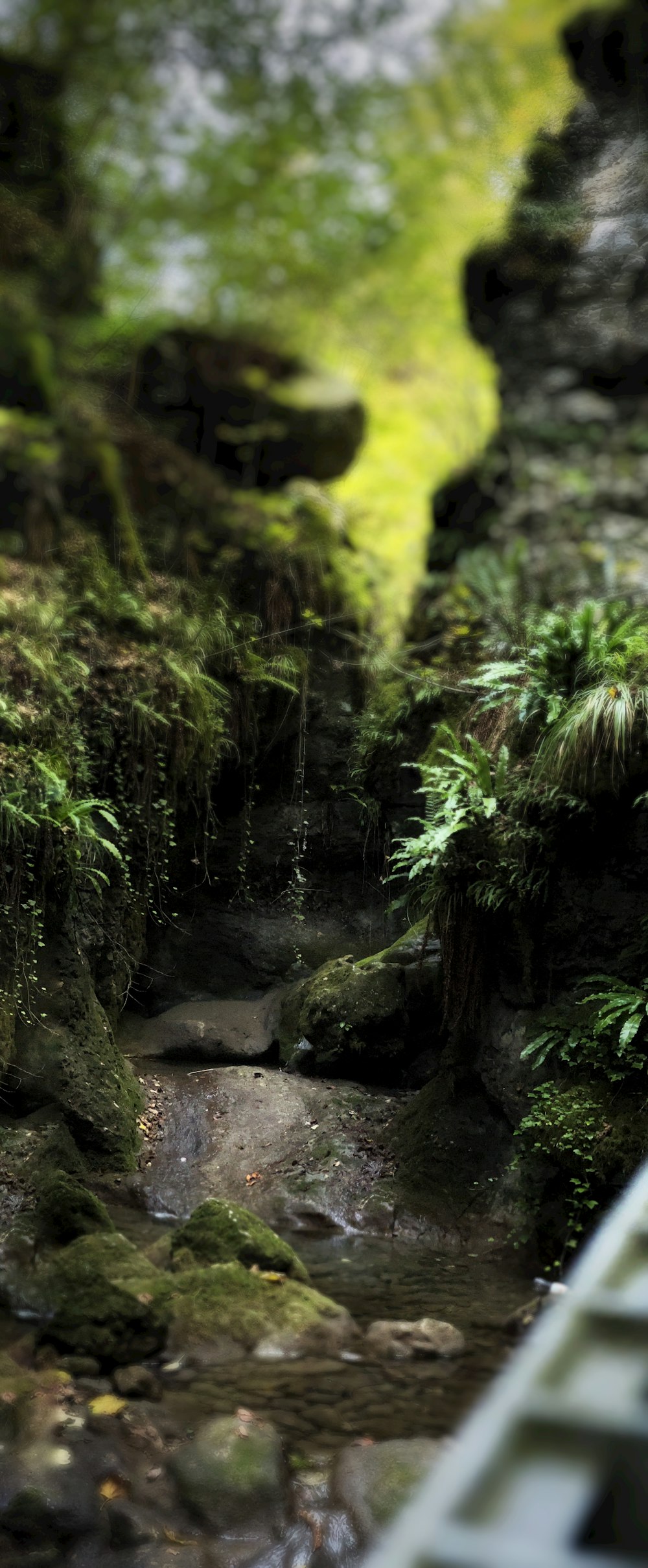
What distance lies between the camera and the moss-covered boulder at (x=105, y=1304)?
328 centimetres

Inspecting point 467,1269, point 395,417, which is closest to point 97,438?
point 395,417

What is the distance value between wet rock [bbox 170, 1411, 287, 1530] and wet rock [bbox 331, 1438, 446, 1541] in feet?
0.58

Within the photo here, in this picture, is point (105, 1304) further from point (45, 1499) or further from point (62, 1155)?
point (62, 1155)

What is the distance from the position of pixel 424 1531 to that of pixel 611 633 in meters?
4.64

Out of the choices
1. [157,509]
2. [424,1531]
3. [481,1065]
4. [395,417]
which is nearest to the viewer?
[424,1531]

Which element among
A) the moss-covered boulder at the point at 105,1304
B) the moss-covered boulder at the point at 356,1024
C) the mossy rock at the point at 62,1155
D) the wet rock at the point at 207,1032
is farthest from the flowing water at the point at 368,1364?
the wet rock at the point at 207,1032

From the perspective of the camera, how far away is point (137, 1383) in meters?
3.09

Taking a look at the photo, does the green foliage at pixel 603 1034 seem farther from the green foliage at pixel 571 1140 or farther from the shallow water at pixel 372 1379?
the shallow water at pixel 372 1379

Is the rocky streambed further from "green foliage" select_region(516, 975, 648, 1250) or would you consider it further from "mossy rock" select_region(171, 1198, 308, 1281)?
"green foliage" select_region(516, 975, 648, 1250)

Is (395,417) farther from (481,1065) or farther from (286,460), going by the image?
(481,1065)

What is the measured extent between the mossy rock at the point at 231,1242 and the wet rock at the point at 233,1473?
1.04 metres

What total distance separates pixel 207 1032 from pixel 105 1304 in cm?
375

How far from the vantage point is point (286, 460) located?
2176 mm

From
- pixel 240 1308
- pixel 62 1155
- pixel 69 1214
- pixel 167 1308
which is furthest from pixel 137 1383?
pixel 62 1155
